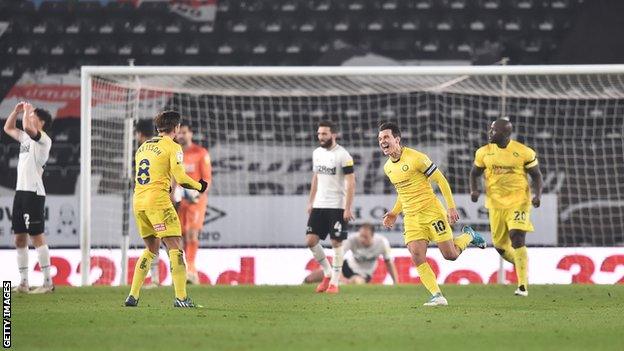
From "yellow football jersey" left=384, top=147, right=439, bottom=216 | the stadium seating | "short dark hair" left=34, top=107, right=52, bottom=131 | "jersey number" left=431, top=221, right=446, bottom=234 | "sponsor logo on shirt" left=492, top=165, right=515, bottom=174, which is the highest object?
the stadium seating

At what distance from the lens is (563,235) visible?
17438 mm

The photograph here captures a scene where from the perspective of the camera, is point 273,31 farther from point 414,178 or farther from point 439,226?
point 439,226

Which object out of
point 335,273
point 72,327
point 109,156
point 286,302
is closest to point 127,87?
point 109,156

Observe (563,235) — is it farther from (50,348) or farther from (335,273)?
(50,348)

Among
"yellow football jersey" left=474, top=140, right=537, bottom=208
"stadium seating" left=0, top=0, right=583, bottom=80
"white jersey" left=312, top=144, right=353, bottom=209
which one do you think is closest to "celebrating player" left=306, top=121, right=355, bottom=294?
"white jersey" left=312, top=144, right=353, bottom=209

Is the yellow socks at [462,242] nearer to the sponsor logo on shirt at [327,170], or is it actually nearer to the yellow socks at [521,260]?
the yellow socks at [521,260]

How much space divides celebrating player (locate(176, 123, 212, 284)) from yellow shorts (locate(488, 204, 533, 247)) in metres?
3.74

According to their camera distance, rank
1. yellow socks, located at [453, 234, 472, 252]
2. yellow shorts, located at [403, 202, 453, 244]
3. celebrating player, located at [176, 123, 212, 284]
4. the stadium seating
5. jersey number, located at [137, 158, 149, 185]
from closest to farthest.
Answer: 1. jersey number, located at [137, 158, 149, 185]
2. yellow shorts, located at [403, 202, 453, 244]
3. yellow socks, located at [453, 234, 472, 252]
4. celebrating player, located at [176, 123, 212, 284]
5. the stadium seating

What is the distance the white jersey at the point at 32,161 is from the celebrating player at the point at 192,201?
2.18m

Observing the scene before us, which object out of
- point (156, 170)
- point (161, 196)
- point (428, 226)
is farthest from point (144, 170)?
point (428, 226)

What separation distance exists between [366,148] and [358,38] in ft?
12.9

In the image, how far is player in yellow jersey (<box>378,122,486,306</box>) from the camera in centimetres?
993

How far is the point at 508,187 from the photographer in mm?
12031

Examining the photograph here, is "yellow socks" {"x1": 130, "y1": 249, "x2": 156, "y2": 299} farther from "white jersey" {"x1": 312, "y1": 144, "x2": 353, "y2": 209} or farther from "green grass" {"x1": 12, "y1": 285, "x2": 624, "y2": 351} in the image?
"white jersey" {"x1": 312, "y1": 144, "x2": 353, "y2": 209}
